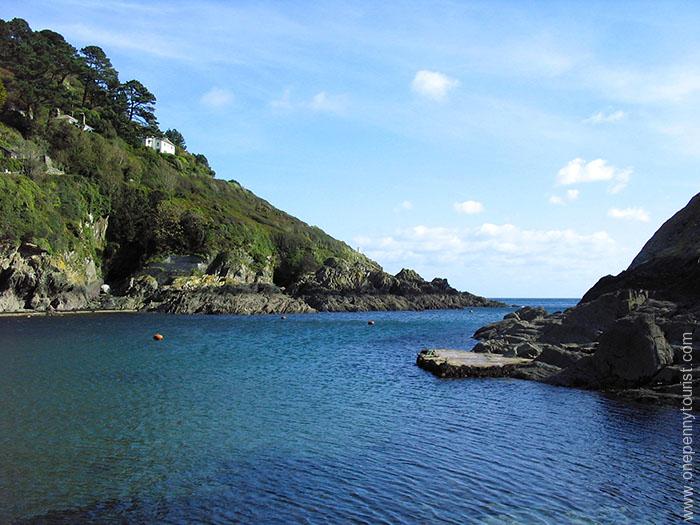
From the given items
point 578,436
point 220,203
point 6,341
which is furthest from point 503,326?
point 220,203

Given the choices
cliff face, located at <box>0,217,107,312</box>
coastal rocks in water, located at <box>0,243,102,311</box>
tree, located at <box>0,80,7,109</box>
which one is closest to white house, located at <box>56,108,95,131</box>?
tree, located at <box>0,80,7,109</box>

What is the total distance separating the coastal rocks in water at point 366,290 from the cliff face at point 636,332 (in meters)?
60.8

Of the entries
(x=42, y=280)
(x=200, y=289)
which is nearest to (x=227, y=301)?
(x=200, y=289)

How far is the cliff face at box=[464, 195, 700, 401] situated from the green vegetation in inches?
2896

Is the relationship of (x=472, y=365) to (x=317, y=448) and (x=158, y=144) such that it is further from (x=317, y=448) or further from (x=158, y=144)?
(x=158, y=144)

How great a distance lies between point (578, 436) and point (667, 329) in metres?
13.8

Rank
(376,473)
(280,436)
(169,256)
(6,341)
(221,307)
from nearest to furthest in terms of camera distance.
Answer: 1. (376,473)
2. (280,436)
3. (6,341)
4. (221,307)
5. (169,256)

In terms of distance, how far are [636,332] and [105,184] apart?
106846 mm

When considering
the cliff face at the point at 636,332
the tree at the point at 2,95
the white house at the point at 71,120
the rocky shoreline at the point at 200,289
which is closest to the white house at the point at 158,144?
the white house at the point at 71,120

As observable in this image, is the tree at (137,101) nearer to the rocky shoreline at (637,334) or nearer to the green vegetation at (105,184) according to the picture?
the green vegetation at (105,184)

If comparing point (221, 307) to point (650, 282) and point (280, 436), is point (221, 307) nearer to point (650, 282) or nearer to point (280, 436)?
point (650, 282)

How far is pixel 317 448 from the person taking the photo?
17641 millimetres

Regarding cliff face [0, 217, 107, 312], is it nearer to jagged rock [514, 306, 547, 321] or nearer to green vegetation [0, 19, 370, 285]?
green vegetation [0, 19, 370, 285]

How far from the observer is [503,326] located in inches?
2078
